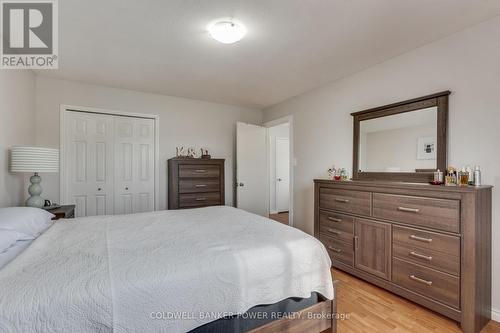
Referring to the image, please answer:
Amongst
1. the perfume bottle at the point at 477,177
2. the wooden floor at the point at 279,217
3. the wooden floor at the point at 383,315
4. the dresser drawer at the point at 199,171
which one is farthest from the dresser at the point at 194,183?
the perfume bottle at the point at 477,177

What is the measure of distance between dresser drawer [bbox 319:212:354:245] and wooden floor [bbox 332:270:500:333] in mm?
526

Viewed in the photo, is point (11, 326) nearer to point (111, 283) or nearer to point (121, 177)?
point (111, 283)

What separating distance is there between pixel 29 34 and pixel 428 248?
155 inches

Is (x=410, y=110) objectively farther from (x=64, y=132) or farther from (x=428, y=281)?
(x=64, y=132)

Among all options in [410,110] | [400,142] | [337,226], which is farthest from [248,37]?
[337,226]

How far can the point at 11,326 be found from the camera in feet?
2.69

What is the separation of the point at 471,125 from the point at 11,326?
309 cm

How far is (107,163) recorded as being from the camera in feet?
11.5

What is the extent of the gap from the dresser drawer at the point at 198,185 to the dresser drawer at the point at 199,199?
63 mm

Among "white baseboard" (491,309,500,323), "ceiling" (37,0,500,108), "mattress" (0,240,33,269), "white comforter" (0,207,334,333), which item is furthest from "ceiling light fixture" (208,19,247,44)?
"white baseboard" (491,309,500,323)

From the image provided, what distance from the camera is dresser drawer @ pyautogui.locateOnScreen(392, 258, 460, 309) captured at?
182 cm

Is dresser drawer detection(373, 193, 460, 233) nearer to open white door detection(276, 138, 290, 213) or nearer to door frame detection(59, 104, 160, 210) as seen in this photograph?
door frame detection(59, 104, 160, 210)

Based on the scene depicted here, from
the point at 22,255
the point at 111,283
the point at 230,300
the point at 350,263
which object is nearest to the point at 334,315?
the point at 230,300

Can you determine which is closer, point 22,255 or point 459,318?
point 22,255
